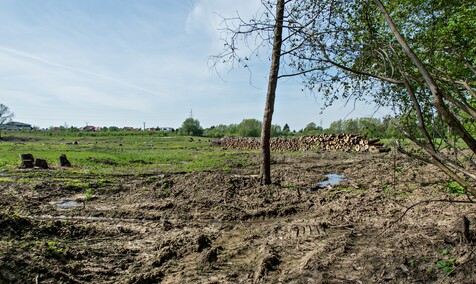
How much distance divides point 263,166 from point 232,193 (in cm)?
161

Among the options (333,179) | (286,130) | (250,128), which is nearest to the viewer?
(333,179)

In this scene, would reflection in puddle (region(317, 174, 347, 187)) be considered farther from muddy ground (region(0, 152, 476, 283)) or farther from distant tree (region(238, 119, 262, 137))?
distant tree (region(238, 119, 262, 137))

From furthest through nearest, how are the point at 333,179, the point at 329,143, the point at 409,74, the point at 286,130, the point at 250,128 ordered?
the point at 286,130 < the point at 250,128 < the point at 329,143 < the point at 333,179 < the point at 409,74

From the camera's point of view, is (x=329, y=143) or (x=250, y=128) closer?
(x=329, y=143)

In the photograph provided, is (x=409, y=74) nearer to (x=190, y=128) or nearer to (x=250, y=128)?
(x=250, y=128)

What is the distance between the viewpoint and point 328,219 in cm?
682

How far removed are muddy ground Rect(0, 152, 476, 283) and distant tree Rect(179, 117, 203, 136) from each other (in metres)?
65.8

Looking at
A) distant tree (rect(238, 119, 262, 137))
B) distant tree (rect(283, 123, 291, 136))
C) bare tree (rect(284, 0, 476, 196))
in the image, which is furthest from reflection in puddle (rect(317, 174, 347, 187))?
distant tree (rect(283, 123, 291, 136))

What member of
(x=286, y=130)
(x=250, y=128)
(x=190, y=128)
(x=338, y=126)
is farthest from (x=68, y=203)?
(x=286, y=130)

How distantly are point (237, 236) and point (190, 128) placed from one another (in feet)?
236

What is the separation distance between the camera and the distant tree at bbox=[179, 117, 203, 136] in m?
75.8

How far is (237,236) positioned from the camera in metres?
6.13

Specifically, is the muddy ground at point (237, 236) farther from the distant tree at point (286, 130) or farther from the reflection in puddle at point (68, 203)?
the distant tree at point (286, 130)

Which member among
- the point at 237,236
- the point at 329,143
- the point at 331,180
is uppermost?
the point at 329,143
